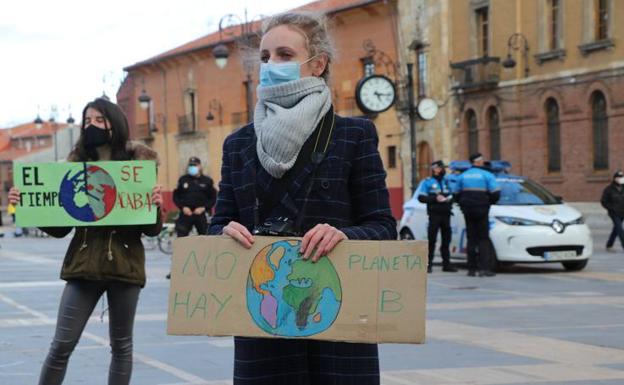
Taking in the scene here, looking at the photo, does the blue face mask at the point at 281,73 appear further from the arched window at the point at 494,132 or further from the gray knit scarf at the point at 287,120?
the arched window at the point at 494,132

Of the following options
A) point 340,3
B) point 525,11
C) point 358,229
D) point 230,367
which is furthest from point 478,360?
point 340,3

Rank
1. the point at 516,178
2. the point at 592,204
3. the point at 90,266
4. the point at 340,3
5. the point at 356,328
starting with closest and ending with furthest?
the point at 356,328, the point at 90,266, the point at 516,178, the point at 592,204, the point at 340,3

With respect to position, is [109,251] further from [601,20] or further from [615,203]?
[601,20]

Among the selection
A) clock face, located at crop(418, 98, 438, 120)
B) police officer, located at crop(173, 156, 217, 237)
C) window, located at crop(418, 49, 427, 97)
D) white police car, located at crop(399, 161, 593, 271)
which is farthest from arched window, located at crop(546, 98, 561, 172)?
police officer, located at crop(173, 156, 217, 237)

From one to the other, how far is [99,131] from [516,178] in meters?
14.9

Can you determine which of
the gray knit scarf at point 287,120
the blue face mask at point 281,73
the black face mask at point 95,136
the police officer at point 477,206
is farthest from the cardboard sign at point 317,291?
the police officer at point 477,206

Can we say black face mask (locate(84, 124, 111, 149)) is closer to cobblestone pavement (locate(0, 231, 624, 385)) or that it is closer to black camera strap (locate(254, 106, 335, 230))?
cobblestone pavement (locate(0, 231, 624, 385))

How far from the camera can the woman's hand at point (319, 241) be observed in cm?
390

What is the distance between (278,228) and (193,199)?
15.4 metres

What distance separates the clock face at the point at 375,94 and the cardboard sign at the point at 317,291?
94.9ft

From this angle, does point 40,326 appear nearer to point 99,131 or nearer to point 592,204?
point 99,131

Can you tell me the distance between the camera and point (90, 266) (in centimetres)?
660

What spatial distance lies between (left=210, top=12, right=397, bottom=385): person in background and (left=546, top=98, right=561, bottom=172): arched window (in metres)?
39.7

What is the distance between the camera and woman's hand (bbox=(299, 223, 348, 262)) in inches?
154
